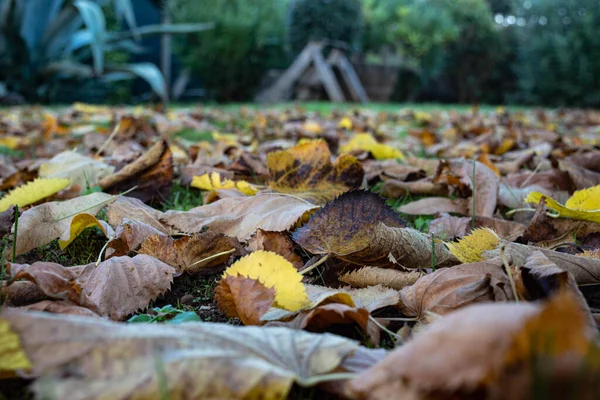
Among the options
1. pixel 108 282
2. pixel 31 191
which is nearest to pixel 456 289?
pixel 108 282

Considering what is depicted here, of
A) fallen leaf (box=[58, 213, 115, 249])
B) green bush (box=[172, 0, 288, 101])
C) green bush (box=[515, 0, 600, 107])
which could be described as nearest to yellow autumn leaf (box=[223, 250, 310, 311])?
fallen leaf (box=[58, 213, 115, 249])

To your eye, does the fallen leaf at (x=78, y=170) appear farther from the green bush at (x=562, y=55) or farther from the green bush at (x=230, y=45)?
the green bush at (x=562, y=55)

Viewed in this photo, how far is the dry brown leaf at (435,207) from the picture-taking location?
1442 mm

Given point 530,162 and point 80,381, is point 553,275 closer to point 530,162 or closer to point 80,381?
point 80,381

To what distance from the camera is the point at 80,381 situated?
0.47 metres

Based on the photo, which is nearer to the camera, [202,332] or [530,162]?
[202,332]

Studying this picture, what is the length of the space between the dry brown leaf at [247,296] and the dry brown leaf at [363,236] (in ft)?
0.62

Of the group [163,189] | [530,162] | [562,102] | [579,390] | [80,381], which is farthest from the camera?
[562,102]

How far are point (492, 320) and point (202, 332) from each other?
30 cm

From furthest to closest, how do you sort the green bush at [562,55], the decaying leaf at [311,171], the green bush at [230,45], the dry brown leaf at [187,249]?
the green bush at [562,55] → the green bush at [230,45] → the decaying leaf at [311,171] → the dry brown leaf at [187,249]

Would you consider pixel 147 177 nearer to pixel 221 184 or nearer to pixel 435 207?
pixel 221 184

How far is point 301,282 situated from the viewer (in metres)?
0.83

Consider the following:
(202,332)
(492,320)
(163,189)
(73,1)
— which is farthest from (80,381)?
(73,1)

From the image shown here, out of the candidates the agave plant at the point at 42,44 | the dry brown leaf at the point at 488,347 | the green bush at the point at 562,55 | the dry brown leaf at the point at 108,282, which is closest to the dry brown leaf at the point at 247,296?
the dry brown leaf at the point at 108,282
